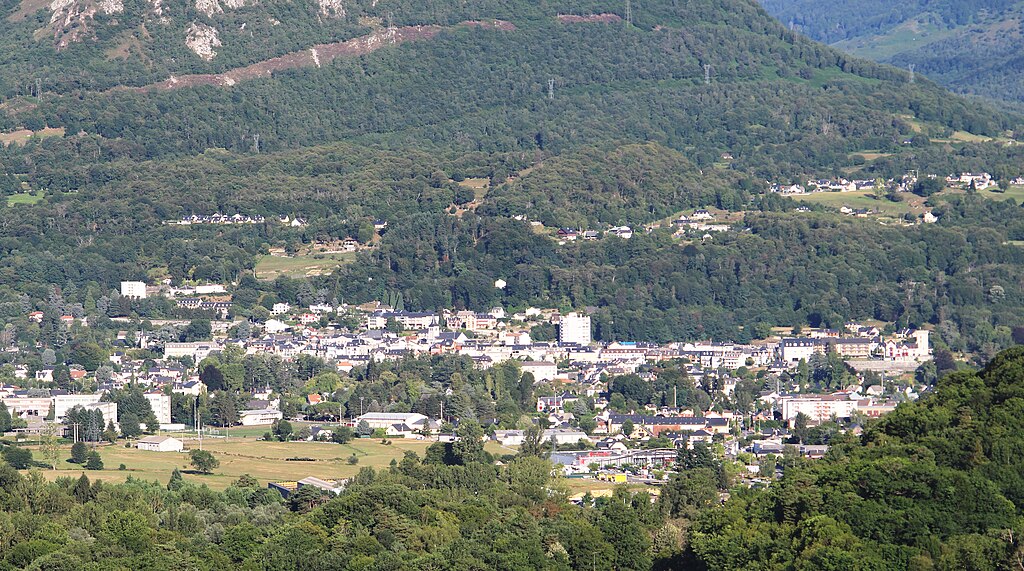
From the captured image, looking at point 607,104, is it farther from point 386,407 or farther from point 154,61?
point 386,407

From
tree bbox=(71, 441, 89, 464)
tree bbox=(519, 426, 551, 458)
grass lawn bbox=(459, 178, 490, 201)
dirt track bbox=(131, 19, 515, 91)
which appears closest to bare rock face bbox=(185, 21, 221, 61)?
dirt track bbox=(131, 19, 515, 91)

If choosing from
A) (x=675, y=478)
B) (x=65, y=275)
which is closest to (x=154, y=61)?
(x=65, y=275)

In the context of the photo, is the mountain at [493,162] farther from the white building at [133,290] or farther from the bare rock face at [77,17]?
the white building at [133,290]

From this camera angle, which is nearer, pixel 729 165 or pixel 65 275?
pixel 65 275

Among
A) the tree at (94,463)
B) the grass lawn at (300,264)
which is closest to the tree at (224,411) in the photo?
the tree at (94,463)

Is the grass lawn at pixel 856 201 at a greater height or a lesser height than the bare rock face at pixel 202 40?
lesser

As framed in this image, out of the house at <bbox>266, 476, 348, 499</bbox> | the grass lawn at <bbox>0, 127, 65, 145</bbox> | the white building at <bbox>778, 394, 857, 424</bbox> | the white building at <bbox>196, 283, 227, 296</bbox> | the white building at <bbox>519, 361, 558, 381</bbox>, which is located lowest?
the house at <bbox>266, 476, 348, 499</bbox>

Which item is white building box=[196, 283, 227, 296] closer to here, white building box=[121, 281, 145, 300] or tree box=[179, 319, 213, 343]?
white building box=[121, 281, 145, 300]
